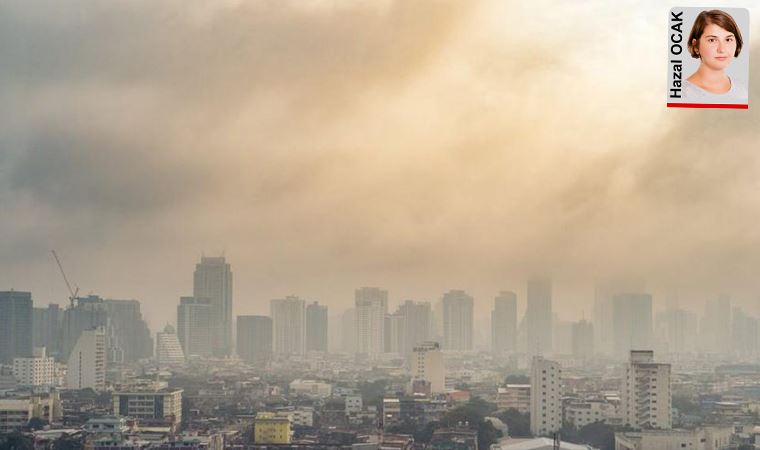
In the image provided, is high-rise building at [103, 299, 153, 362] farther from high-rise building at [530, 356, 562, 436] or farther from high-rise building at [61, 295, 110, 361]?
high-rise building at [530, 356, 562, 436]

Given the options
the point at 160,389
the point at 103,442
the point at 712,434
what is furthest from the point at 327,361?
the point at 712,434

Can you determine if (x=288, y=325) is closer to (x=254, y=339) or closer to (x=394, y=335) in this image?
(x=254, y=339)

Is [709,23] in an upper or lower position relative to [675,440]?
upper

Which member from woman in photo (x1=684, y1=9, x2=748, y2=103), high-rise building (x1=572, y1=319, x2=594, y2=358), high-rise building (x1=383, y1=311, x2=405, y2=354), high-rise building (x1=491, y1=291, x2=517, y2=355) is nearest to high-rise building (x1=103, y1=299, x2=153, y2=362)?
high-rise building (x1=383, y1=311, x2=405, y2=354)

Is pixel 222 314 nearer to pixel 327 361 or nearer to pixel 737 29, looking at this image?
pixel 327 361

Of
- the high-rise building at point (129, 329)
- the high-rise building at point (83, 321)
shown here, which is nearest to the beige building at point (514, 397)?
the high-rise building at point (129, 329)

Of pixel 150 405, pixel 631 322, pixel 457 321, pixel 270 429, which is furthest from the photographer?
pixel 150 405

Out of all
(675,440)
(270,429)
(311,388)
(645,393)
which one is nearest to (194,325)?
(311,388)
